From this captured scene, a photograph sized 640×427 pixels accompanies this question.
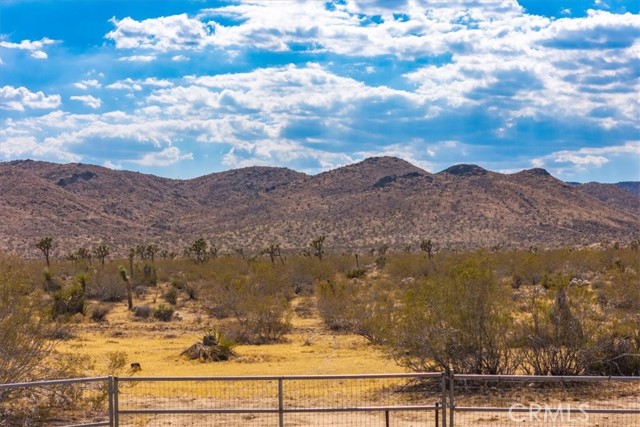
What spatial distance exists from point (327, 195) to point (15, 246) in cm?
5598

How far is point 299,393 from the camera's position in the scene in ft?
58.5

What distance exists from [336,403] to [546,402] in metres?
4.50

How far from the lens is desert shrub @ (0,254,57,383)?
1538cm

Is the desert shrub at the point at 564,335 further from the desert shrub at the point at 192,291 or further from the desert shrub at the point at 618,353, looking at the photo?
the desert shrub at the point at 192,291

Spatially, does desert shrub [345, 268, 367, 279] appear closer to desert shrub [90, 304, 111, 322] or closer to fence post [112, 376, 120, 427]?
desert shrub [90, 304, 111, 322]

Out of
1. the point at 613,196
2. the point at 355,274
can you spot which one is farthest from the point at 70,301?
the point at 613,196

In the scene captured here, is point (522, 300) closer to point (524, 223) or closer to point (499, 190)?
point (524, 223)

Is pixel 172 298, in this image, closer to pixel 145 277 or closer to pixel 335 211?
pixel 145 277

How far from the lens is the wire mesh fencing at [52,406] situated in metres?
14.6

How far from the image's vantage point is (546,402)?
15.8 m

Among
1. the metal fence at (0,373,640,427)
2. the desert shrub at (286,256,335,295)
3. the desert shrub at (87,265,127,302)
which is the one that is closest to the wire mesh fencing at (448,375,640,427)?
the metal fence at (0,373,640,427)

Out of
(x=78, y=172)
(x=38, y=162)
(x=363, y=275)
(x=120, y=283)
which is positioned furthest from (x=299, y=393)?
(x=38, y=162)

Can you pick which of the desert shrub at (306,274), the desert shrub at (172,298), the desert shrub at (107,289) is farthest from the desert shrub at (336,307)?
the desert shrub at (107,289)

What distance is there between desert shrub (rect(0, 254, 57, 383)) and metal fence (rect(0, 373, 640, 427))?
1.71ft
